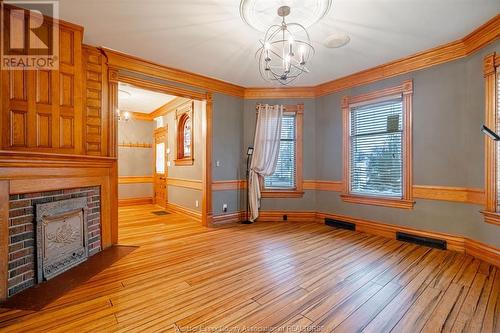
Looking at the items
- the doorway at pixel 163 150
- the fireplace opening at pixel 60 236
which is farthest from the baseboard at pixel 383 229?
the fireplace opening at pixel 60 236

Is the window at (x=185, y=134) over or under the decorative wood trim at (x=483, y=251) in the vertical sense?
over

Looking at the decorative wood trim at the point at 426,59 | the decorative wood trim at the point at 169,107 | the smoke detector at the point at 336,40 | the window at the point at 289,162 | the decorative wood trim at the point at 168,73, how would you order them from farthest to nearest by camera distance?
1. the decorative wood trim at the point at 169,107
2. the window at the point at 289,162
3. the decorative wood trim at the point at 168,73
4. the smoke detector at the point at 336,40
5. the decorative wood trim at the point at 426,59

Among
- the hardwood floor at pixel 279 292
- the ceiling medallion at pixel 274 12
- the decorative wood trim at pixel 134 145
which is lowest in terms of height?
the hardwood floor at pixel 279 292

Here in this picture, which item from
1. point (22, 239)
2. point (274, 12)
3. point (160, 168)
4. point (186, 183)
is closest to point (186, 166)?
point (186, 183)

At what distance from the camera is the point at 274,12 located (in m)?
2.30

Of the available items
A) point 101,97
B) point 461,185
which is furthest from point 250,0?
point 461,185

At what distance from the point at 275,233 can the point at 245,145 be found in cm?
191

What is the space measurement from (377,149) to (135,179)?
244 inches

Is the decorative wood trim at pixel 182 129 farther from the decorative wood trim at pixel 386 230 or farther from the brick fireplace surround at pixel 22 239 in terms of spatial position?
the decorative wood trim at pixel 386 230

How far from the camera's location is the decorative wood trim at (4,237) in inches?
74.7

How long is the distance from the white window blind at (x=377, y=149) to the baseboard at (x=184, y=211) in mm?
3090

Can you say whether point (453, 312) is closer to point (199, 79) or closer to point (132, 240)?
point (132, 240)

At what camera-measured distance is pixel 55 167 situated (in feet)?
7.72

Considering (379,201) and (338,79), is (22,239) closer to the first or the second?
(379,201)
